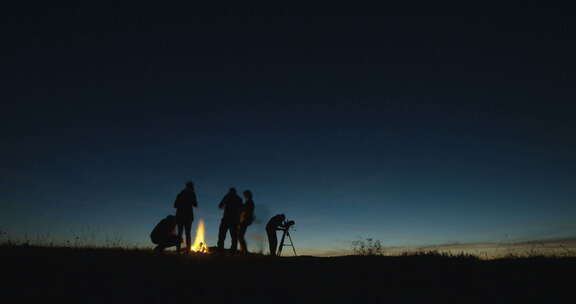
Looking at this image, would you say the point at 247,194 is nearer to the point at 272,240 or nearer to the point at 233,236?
the point at 233,236

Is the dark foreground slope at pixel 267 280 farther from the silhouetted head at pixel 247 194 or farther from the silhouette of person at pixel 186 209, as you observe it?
the silhouetted head at pixel 247 194

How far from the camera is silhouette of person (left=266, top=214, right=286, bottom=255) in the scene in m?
16.3

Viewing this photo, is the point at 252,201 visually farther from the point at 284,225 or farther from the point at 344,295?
the point at 344,295

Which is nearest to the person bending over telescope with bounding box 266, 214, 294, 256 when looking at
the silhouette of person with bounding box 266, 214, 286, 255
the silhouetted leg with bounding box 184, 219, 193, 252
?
the silhouette of person with bounding box 266, 214, 286, 255

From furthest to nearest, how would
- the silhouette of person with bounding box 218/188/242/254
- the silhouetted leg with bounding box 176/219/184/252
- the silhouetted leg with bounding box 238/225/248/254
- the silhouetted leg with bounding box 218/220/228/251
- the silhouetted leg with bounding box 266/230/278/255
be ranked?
the silhouetted leg with bounding box 266/230/278/255
the silhouetted leg with bounding box 238/225/248/254
the silhouetted leg with bounding box 218/220/228/251
the silhouette of person with bounding box 218/188/242/254
the silhouetted leg with bounding box 176/219/184/252

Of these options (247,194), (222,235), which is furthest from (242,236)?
(247,194)

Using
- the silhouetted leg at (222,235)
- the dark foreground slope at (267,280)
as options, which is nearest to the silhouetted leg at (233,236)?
the silhouetted leg at (222,235)

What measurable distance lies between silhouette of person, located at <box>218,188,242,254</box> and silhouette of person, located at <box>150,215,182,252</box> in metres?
1.66

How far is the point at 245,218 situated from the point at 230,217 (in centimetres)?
65

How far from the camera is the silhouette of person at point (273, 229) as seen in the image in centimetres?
1631

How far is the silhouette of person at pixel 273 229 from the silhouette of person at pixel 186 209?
3.57 meters

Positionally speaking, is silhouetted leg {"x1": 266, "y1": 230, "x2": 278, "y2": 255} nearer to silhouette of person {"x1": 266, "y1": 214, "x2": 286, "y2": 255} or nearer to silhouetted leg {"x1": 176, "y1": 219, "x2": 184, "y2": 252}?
silhouette of person {"x1": 266, "y1": 214, "x2": 286, "y2": 255}

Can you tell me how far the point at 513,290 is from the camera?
9.58 m

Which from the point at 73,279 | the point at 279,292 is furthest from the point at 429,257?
the point at 73,279
